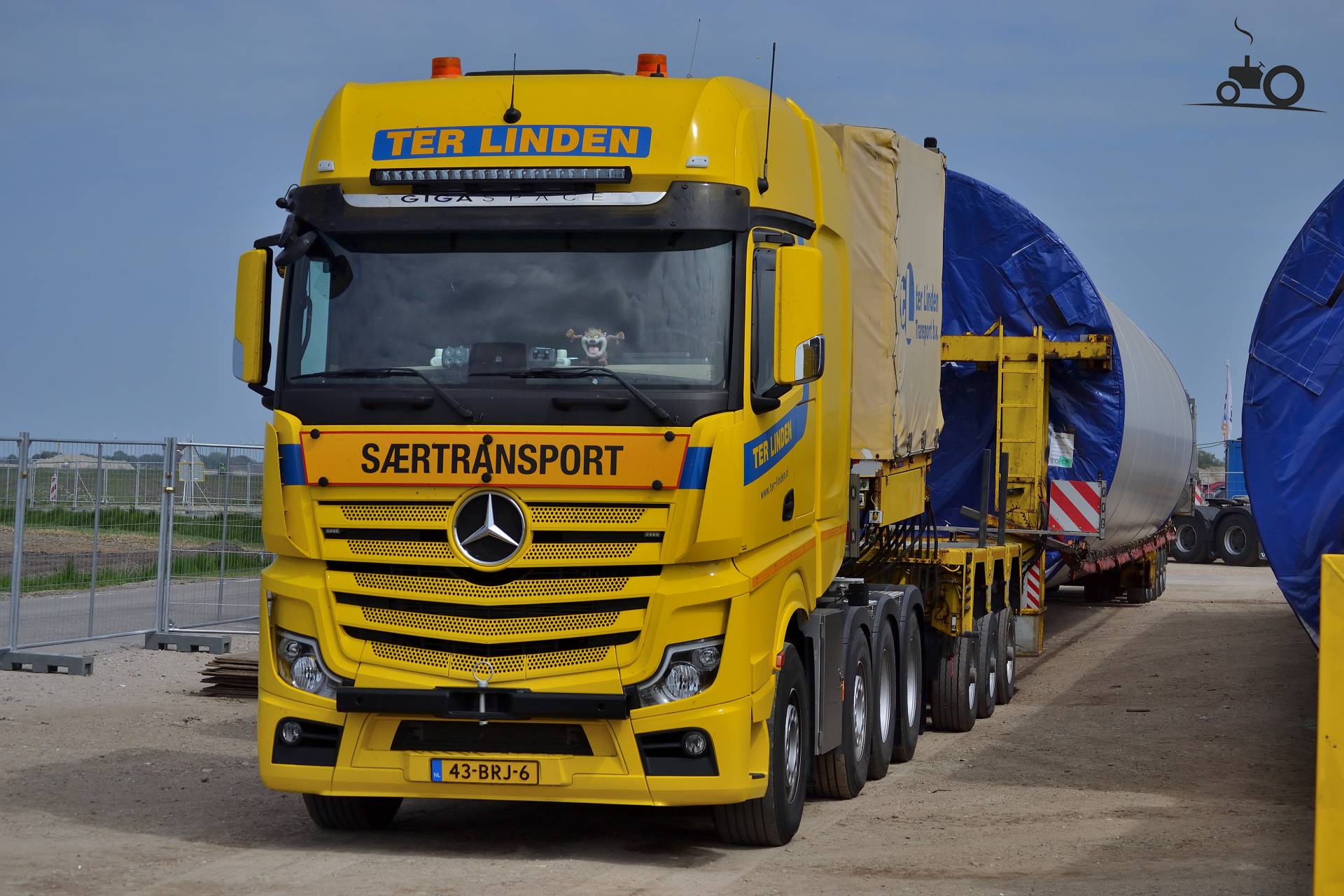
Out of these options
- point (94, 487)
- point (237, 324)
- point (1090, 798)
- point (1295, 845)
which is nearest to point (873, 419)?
point (1090, 798)

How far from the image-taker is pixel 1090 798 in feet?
32.5

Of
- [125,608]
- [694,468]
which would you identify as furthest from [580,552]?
[125,608]

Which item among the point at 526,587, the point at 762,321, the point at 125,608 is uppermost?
the point at 762,321

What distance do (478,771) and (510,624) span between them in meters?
0.69

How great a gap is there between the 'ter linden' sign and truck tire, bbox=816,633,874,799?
341cm

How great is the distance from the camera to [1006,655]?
14.9m

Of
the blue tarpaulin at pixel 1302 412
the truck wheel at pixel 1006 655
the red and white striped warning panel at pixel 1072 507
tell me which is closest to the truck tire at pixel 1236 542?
the red and white striped warning panel at pixel 1072 507

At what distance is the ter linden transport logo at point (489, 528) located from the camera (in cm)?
743

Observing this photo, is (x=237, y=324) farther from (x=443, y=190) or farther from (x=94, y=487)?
(x=94, y=487)

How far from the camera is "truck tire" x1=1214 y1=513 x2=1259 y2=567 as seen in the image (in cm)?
3681

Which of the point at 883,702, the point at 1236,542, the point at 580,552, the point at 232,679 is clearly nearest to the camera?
the point at 580,552

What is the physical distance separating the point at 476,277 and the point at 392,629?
1.63 meters

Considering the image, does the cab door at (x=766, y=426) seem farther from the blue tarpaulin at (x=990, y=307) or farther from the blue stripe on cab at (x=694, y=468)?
the blue tarpaulin at (x=990, y=307)

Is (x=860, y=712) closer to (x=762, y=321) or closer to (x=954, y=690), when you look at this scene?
(x=954, y=690)
